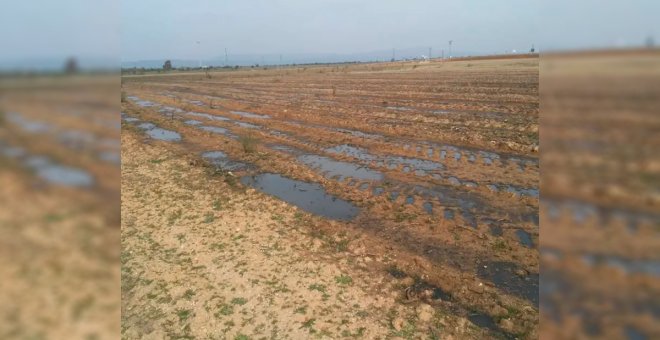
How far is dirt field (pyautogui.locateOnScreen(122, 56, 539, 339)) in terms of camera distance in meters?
5.64

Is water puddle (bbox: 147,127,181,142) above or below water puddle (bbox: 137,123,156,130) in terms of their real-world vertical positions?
below

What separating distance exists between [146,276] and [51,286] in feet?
5.72

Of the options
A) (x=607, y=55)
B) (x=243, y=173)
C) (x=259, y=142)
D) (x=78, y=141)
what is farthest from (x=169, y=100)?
(x=607, y=55)

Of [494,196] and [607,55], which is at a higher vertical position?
[607,55]

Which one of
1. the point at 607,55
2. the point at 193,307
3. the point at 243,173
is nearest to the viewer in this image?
the point at 607,55

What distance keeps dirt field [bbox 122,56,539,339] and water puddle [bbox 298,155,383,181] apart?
0.30ft

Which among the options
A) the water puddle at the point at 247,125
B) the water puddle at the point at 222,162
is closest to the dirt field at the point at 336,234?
the water puddle at the point at 222,162

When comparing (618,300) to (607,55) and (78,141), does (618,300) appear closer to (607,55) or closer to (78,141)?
(607,55)

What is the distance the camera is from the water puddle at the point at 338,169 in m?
12.3

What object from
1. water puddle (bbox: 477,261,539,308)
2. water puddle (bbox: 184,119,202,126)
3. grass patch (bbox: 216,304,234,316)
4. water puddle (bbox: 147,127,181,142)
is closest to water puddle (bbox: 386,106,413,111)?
water puddle (bbox: 184,119,202,126)

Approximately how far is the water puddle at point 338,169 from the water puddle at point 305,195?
3.96ft

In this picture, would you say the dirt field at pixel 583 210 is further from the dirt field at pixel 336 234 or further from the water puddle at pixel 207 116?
the water puddle at pixel 207 116

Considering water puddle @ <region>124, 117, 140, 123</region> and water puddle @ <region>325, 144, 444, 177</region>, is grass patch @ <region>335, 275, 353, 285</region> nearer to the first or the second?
water puddle @ <region>325, 144, 444, 177</region>

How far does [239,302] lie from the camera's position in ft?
19.6
